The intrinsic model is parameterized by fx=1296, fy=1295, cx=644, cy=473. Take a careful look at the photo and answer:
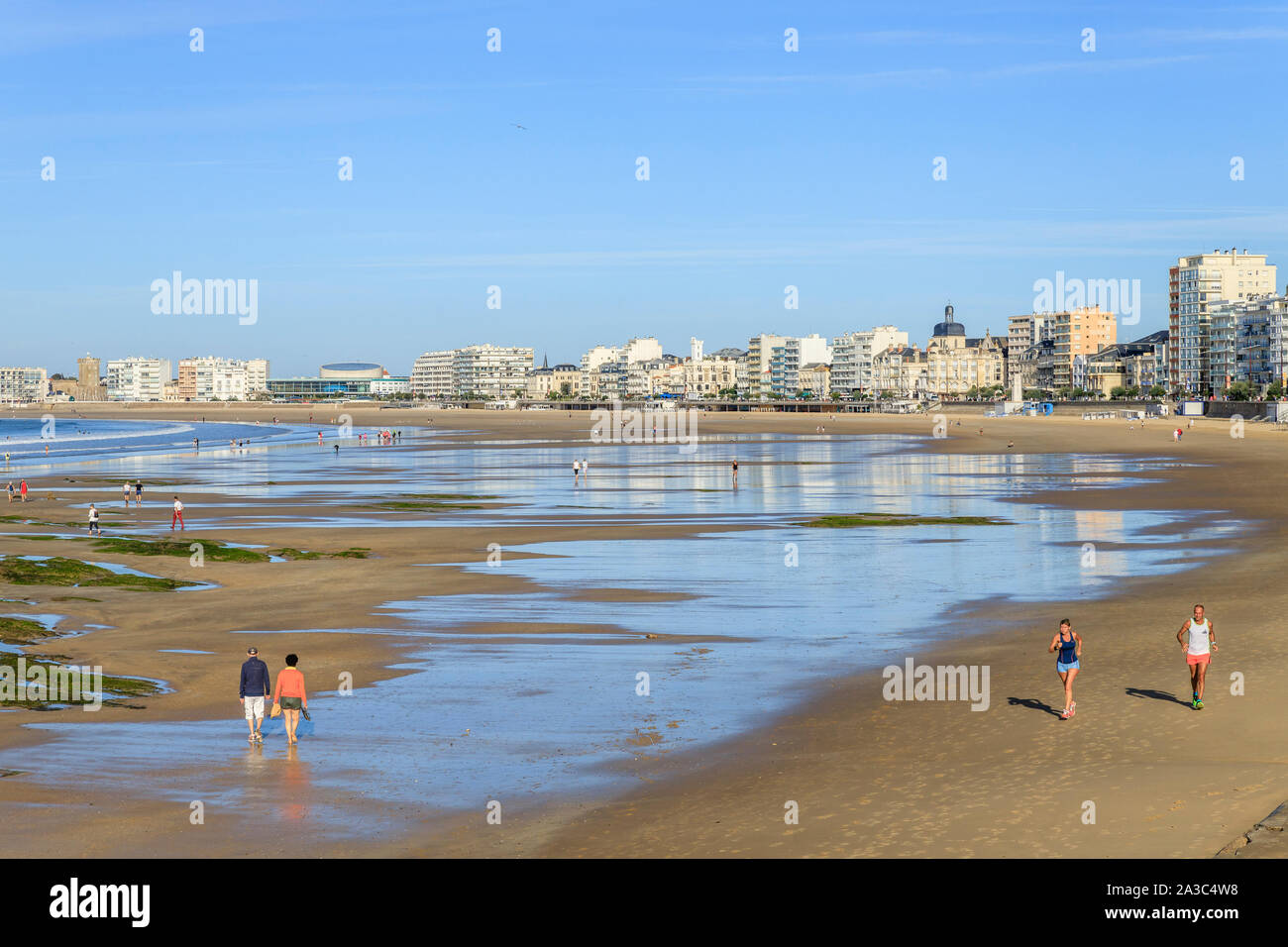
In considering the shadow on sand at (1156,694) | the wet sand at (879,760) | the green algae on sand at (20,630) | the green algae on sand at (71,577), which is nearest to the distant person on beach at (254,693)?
the wet sand at (879,760)

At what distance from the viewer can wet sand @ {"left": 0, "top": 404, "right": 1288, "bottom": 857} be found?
11.8 metres

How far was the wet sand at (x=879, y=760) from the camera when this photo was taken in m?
11.8

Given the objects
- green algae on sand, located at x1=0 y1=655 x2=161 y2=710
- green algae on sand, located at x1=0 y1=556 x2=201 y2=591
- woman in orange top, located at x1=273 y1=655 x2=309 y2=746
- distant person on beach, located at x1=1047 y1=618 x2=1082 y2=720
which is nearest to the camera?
woman in orange top, located at x1=273 y1=655 x2=309 y2=746

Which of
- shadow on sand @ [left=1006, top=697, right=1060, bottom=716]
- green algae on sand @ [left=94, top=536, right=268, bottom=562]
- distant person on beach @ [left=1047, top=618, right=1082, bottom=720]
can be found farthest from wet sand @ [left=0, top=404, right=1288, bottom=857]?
green algae on sand @ [left=94, top=536, right=268, bottom=562]

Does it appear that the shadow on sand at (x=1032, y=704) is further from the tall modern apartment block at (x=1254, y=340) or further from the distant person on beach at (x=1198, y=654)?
the tall modern apartment block at (x=1254, y=340)

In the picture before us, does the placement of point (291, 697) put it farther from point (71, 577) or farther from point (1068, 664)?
point (71, 577)

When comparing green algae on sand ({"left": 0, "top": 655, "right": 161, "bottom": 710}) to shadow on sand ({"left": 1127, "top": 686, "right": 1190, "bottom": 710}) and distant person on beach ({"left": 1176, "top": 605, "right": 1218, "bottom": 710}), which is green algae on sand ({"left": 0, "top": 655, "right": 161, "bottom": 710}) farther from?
distant person on beach ({"left": 1176, "top": 605, "right": 1218, "bottom": 710})

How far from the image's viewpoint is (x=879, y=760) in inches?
579

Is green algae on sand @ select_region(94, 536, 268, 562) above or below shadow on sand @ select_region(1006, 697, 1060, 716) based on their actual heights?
above

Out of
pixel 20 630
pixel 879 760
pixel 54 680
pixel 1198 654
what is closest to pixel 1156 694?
pixel 1198 654

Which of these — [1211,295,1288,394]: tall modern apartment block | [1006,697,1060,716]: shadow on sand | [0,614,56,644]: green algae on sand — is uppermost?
[1211,295,1288,394]: tall modern apartment block

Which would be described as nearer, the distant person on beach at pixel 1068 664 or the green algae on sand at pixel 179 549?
the distant person on beach at pixel 1068 664

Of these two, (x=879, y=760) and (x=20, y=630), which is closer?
(x=879, y=760)
